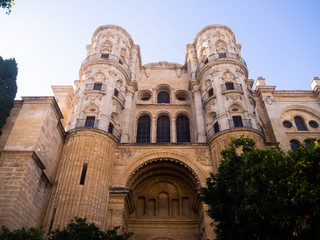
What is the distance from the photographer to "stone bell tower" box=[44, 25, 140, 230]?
15.0 metres

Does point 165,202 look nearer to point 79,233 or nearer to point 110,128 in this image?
point 110,128

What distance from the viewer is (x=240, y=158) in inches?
420

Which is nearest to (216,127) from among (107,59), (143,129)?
(143,129)

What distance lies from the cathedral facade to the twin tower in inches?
2.7

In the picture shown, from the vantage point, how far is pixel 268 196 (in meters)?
8.82

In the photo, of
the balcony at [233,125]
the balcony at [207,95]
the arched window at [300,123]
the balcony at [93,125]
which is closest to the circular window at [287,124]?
the arched window at [300,123]

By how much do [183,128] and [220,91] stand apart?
4140 mm

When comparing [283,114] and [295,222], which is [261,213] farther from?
[283,114]

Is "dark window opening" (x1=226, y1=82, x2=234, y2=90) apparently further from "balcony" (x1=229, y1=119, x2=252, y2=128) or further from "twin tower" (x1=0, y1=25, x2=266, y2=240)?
"balcony" (x1=229, y1=119, x2=252, y2=128)

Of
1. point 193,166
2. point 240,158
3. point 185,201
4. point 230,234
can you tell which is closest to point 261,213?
point 230,234

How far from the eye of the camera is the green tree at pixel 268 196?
8.39 metres

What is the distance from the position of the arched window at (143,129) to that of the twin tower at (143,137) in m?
0.08

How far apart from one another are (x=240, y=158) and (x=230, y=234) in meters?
2.74

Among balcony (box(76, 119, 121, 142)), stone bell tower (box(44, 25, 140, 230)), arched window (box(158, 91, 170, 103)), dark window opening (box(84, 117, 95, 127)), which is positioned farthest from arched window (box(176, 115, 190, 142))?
dark window opening (box(84, 117, 95, 127))
